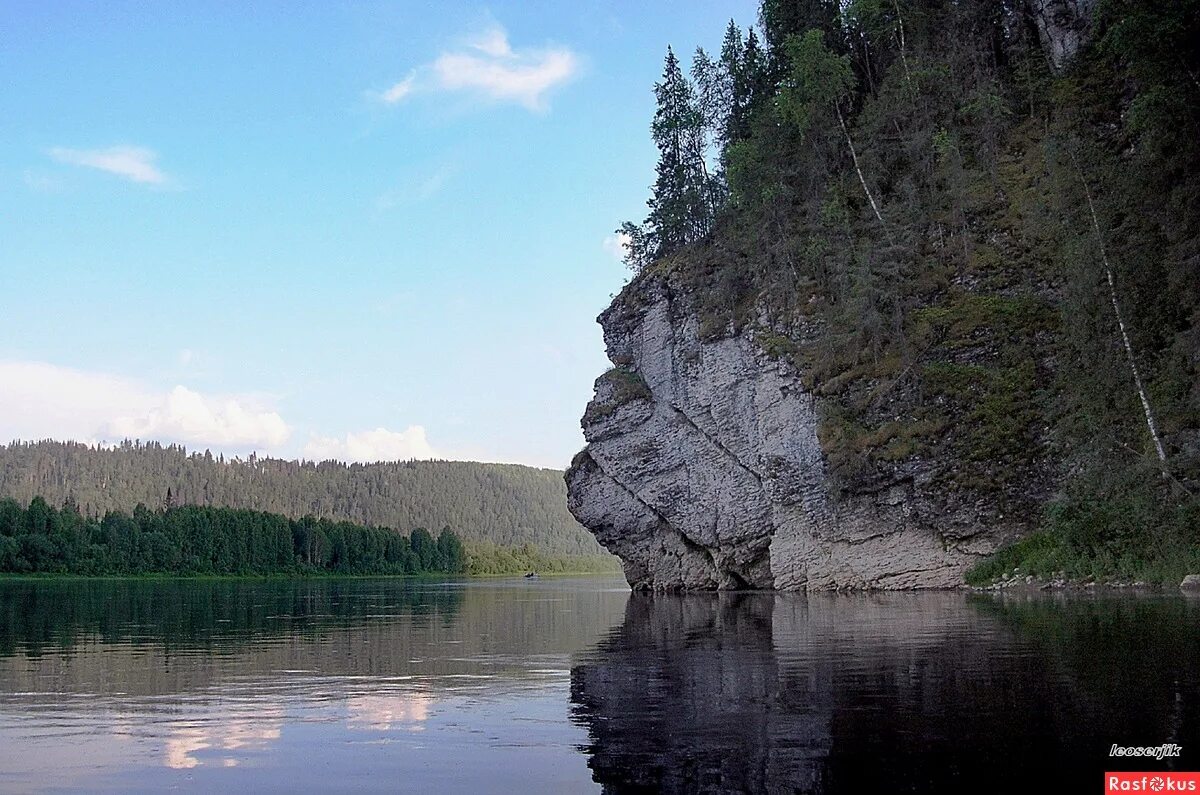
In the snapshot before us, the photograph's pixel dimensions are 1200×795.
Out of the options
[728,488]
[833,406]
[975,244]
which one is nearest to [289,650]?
[833,406]

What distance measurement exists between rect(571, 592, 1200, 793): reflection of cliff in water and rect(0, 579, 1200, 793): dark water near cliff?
49 millimetres

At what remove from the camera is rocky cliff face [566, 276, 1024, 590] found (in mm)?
53188

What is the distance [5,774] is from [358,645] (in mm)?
16753

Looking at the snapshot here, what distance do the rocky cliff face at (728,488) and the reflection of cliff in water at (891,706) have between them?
27931 mm

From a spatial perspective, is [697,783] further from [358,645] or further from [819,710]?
[358,645]

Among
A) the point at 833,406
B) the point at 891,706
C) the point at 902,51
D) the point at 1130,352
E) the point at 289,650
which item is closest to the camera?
the point at 891,706

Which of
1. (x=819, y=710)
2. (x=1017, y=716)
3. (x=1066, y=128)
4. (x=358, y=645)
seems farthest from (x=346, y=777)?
(x=1066, y=128)

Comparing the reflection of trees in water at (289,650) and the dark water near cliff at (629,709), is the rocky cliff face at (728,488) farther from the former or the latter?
the dark water near cliff at (629,709)

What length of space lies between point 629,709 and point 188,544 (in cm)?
16087

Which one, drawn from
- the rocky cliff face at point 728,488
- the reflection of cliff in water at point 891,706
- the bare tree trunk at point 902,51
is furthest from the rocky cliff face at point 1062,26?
the reflection of cliff in water at point 891,706

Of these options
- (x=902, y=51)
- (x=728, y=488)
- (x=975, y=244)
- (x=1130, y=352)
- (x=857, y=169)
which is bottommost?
(x=728, y=488)

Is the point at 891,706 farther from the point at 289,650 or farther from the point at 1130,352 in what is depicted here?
the point at 1130,352

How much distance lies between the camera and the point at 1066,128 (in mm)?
56656

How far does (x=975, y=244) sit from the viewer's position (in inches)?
2260
